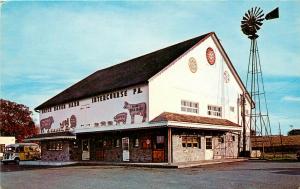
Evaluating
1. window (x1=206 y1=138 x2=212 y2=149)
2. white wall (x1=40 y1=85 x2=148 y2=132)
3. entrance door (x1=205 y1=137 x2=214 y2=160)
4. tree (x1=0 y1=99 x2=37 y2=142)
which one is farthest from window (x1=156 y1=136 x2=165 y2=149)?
tree (x1=0 y1=99 x2=37 y2=142)

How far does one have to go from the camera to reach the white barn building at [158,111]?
2528 cm

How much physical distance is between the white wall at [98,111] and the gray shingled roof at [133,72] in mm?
737

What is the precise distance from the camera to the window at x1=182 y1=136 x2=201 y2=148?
26.4 meters

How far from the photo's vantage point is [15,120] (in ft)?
207

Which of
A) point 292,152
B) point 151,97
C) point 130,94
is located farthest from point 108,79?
point 292,152

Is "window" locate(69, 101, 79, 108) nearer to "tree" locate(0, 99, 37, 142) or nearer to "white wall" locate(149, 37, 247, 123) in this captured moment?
"white wall" locate(149, 37, 247, 123)

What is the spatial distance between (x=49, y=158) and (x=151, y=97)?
14750mm

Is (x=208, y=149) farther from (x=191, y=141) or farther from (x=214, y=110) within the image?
(x=214, y=110)

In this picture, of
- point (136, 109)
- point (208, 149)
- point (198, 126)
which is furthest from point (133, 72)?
point (208, 149)

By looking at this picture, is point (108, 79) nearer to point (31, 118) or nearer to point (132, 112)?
point (132, 112)

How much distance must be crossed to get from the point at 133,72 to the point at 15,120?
4044 centimetres

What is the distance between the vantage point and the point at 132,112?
26.1 metres

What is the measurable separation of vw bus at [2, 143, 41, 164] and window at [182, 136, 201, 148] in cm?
2041

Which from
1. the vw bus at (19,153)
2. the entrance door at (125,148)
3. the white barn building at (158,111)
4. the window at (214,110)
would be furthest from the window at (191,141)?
the vw bus at (19,153)
